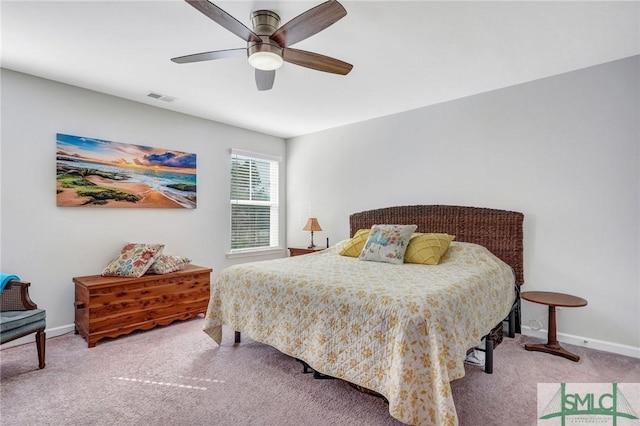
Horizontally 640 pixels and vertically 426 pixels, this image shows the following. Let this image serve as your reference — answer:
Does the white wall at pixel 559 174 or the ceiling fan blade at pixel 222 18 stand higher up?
the ceiling fan blade at pixel 222 18

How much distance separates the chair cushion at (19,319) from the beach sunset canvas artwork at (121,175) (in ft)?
3.72

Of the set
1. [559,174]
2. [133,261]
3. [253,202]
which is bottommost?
[133,261]

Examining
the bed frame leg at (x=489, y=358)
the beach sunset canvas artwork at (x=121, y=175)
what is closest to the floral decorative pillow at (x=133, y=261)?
the beach sunset canvas artwork at (x=121, y=175)

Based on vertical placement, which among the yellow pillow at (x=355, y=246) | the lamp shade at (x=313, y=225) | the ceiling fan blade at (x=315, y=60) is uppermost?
the ceiling fan blade at (x=315, y=60)

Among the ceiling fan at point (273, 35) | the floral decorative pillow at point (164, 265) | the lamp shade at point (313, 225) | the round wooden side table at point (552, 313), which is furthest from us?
the lamp shade at point (313, 225)

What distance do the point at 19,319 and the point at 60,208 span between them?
1229mm

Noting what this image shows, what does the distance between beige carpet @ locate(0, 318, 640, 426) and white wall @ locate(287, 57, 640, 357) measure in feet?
1.78

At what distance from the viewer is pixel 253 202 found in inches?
195

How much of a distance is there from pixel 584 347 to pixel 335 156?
3462 mm

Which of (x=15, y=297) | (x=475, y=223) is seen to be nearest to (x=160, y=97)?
(x=15, y=297)

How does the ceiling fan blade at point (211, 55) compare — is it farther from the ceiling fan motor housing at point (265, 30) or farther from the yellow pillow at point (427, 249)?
the yellow pillow at point (427, 249)

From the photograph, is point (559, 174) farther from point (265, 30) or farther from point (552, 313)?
point (265, 30)

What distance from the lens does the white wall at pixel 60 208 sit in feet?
9.55

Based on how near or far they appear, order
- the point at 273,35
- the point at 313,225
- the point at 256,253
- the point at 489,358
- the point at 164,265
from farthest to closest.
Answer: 1. the point at 256,253
2. the point at 313,225
3. the point at 164,265
4. the point at 489,358
5. the point at 273,35
